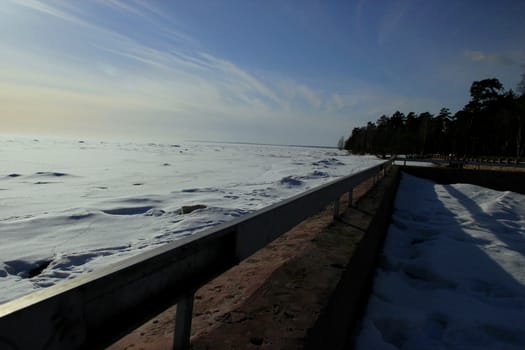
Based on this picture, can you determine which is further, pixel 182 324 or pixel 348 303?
pixel 348 303

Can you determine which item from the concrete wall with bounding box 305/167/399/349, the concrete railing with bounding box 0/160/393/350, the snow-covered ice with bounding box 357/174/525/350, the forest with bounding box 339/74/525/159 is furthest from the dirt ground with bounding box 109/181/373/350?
the forest with bounding box 339/74/525/159

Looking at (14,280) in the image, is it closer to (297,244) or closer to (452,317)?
(297,244)

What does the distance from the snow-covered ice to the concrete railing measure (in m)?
1.48

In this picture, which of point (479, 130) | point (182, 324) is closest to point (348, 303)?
point (182, 324)

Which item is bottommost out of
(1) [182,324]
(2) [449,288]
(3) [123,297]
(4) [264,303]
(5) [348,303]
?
(2) [449,288]

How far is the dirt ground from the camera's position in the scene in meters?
1.77

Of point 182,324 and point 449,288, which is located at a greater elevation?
point 182,324

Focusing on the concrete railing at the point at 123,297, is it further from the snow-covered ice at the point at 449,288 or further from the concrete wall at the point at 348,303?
the snow-covered ice at the point at 449,288

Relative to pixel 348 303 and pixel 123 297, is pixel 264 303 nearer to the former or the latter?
pixel 348 303

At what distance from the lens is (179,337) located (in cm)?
157

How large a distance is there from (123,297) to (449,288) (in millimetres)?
3519

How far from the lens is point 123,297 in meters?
1.18

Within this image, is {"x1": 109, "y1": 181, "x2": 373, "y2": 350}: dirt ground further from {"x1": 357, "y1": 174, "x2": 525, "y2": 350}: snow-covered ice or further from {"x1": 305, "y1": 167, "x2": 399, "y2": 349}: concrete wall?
{"x1": 357, "y1": 174, "x2": 525, "y2": 350}: snow-covered ice

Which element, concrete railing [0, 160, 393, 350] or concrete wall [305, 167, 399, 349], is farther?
A: concrete wall [305, 167, 399, 349]
